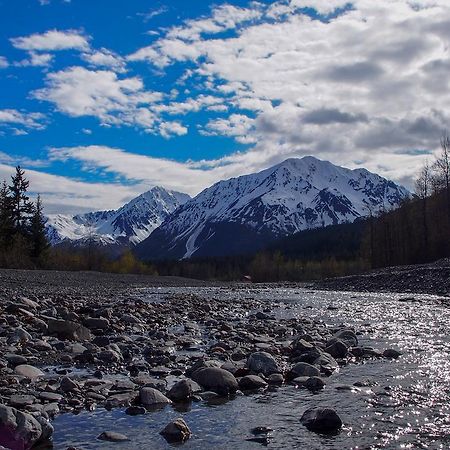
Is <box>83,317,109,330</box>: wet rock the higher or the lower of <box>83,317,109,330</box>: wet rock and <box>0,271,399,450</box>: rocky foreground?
the higher

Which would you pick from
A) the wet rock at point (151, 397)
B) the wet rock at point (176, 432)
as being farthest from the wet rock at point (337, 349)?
the wet rock at point (176, 432)

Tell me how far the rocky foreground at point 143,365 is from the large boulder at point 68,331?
27 millimetres

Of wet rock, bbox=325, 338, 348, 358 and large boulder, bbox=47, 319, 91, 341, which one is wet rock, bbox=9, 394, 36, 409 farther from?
wet rock, bbox=325, 338, 348, 358

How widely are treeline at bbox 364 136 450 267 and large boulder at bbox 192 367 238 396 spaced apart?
51532mm

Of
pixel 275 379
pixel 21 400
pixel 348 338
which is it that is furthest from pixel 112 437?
pixel 348 338

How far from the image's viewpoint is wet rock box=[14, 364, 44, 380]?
31.1ft

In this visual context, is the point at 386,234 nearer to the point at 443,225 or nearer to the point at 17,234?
the point at 443,225

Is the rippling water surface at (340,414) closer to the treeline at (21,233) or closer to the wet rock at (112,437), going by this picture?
the wet rock at (112,437)

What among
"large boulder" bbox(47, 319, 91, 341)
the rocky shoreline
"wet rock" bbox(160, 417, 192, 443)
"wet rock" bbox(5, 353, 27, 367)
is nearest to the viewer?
"wet rock" bbox(160, 417, 192, 443)

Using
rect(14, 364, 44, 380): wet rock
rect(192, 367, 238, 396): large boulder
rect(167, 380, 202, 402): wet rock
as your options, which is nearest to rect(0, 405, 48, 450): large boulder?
rect(167, 380, 202, 402): wet rock

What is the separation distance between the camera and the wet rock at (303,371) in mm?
10227

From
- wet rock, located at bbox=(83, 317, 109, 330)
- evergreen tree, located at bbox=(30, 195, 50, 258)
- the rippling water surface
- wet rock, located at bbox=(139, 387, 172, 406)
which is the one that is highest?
evergreen tree, located at bbox=(30, 195, 50, 258)

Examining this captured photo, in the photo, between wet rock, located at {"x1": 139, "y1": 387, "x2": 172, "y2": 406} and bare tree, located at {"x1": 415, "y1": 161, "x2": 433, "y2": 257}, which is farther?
bare tree, located at {"x1": 415, "y1": 161, "x2": 433, "y2": 257}

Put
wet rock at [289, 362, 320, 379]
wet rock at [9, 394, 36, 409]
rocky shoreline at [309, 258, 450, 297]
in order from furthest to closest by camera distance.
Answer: rocky shoreline at [309, 258, 450, 297] → wet rock at [289, 362, 320, 379] → wet rock at [9, 394, 36, 409]
